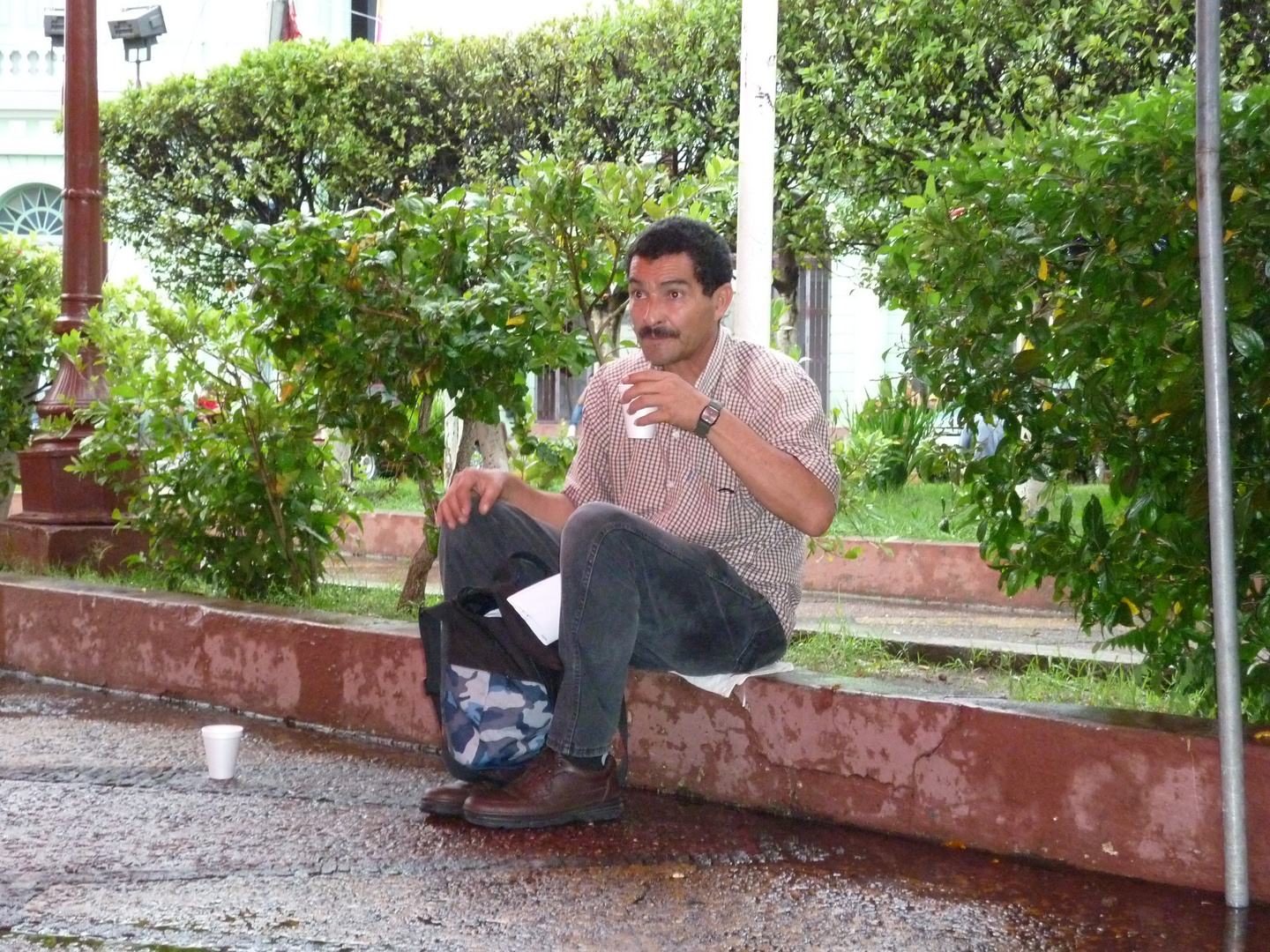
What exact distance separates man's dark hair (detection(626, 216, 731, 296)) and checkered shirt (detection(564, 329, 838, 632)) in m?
0.16

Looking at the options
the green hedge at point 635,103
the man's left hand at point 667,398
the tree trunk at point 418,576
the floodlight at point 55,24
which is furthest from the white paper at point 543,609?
the floodlight at point 55,24

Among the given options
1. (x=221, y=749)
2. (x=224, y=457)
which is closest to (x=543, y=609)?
(x=221, y=749)

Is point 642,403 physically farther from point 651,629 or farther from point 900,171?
point 900,171

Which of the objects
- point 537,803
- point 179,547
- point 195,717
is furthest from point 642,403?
point 179,547

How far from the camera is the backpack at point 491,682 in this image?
11.5 ft

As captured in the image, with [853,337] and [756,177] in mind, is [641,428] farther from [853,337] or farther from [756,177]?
[853,337]

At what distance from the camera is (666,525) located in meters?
3.67

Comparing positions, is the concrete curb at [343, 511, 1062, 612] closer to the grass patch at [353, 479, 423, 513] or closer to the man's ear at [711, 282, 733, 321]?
the grass patch at [353, 479, 423, 513]

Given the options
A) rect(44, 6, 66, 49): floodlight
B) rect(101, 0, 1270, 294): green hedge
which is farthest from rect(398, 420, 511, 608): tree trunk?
rect(44, 6, 66, 49): floodlight

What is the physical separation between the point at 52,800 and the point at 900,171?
924cm

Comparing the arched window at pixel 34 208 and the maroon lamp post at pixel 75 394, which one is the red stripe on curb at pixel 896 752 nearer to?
the maroon lamp post at pixel 75 394

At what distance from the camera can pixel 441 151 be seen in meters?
16.2

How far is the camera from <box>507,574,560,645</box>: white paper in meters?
3.50

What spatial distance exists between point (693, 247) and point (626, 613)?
0.88 m
